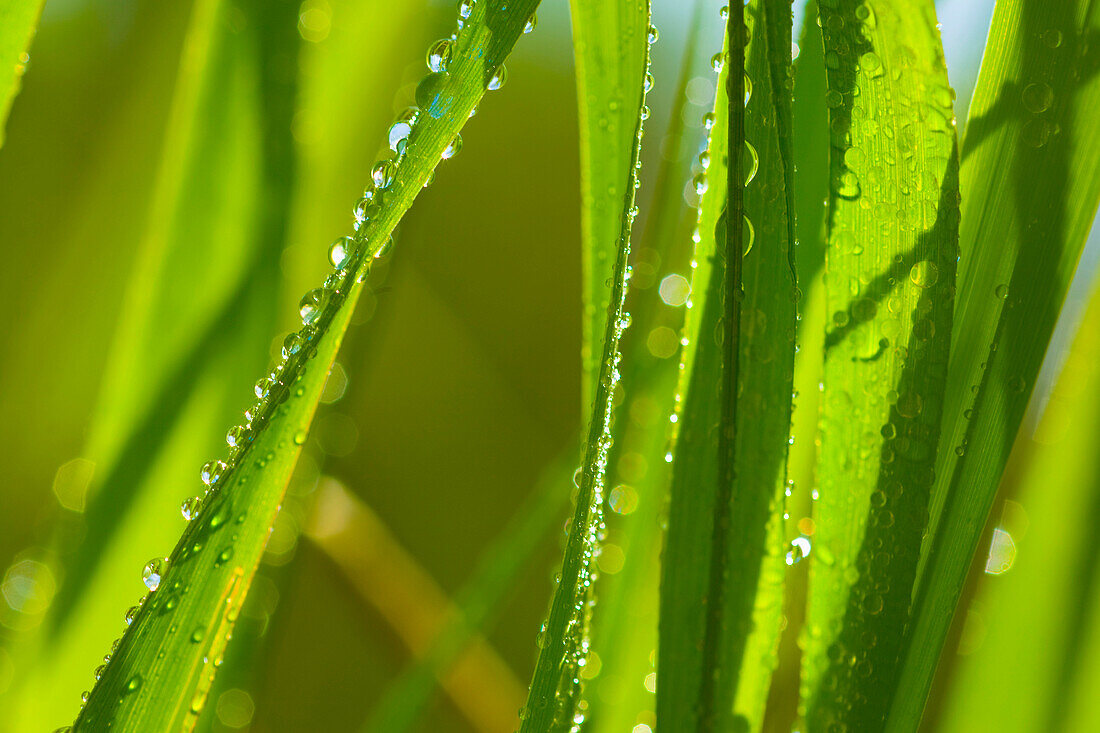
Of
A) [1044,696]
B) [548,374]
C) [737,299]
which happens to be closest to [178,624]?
[737,299]

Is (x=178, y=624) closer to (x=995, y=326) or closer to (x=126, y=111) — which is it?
(x=995, y=326)

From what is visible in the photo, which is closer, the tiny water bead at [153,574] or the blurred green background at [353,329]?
the tiny water bead at [153,574]

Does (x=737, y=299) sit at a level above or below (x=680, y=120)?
below

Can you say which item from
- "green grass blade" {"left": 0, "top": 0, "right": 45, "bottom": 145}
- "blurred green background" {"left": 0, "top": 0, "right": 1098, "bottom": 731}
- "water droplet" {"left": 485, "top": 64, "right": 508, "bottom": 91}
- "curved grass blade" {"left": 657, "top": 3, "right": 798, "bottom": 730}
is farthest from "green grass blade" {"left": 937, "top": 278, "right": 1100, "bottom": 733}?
"green grass blade" {"left": 0, "top": 0, "right": 45, "bottom": 145}

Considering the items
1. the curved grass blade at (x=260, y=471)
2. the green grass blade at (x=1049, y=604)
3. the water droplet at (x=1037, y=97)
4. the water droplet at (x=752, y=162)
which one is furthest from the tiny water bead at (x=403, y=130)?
the green grass blade at (x=1049, y=604)

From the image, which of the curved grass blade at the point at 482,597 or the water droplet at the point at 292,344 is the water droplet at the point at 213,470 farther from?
the curved grass blade at the point at 482,597

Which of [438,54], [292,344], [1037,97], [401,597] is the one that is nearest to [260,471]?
[292,344]
